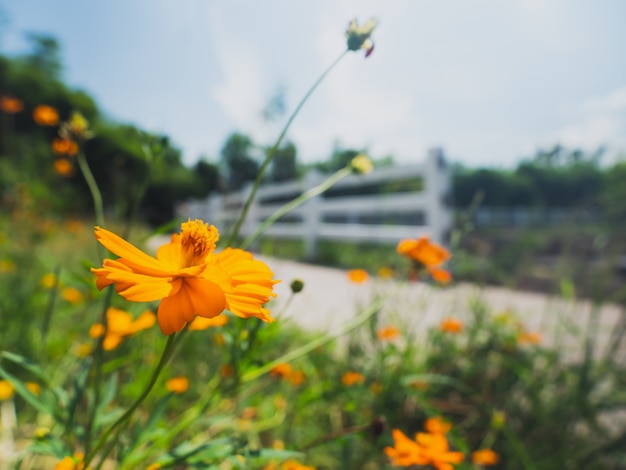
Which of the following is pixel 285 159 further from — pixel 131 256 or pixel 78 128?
pixel 131 256

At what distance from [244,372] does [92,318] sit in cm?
109

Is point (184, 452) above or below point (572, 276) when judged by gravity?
below

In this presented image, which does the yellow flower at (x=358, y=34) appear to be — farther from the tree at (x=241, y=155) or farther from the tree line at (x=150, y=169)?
the tree at (x=241, y=155)

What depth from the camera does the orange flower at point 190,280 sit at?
0.73 ft

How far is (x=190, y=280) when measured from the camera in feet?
0.81

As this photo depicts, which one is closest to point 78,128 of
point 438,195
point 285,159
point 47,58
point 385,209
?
point 285,159

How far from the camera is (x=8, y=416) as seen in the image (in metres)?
0.76

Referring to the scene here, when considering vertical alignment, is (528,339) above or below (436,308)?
below

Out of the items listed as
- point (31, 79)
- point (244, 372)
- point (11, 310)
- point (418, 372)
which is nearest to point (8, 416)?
point (11, 310)

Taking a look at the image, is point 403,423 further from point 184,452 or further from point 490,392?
point 184,452

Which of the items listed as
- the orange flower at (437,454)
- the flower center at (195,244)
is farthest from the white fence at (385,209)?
the flower center at (195,244)

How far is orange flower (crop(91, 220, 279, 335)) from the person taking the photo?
0.22 metres

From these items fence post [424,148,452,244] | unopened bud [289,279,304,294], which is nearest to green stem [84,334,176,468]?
unopened bud [289,279,304,294]

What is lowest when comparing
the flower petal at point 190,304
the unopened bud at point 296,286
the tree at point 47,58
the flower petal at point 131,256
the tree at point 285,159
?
the flower petal at point 190,304
